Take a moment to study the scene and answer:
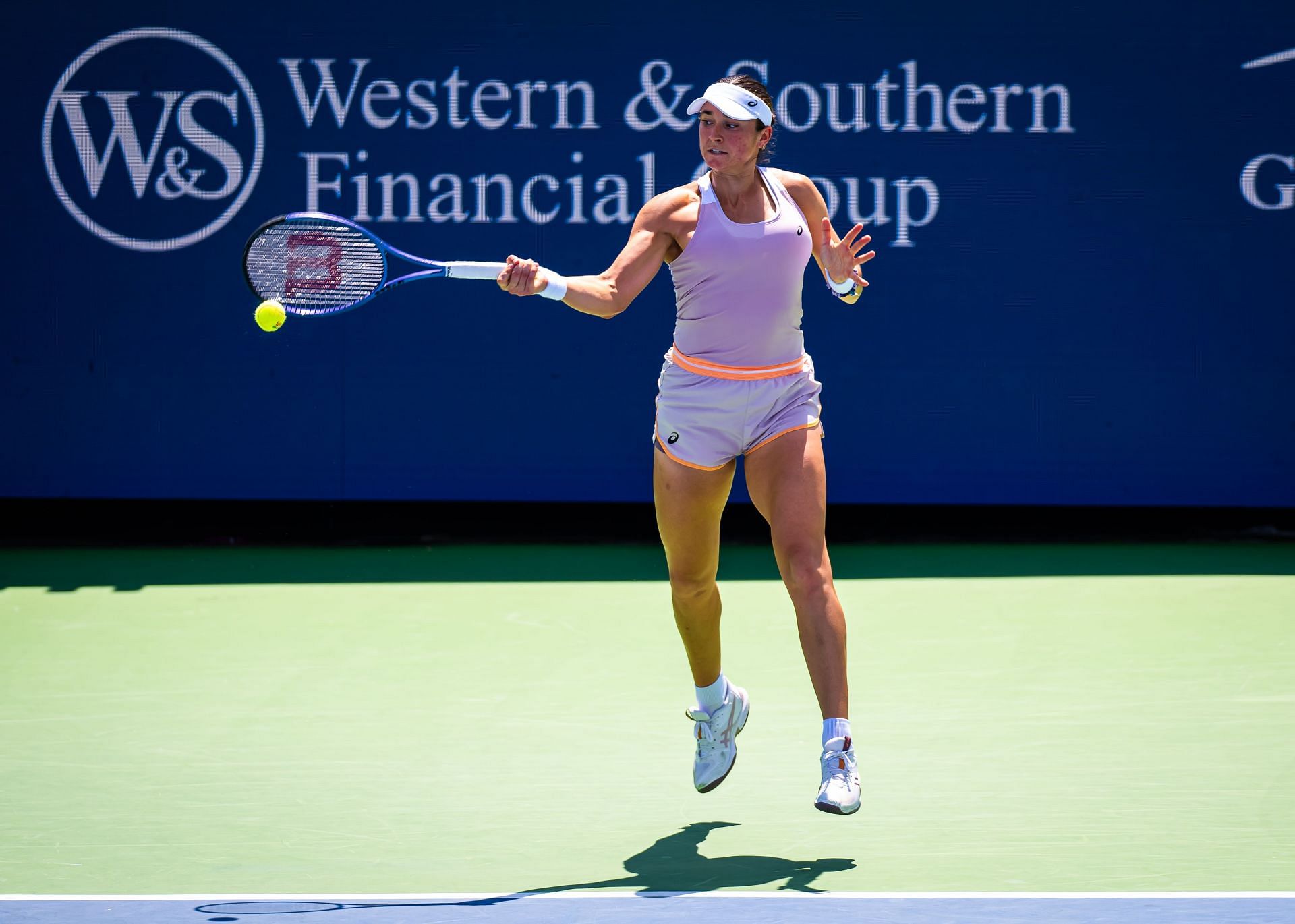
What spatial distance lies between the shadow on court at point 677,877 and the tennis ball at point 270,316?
4.52 ft

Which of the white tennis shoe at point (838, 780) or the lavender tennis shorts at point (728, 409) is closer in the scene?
the white tennis shoe at point (838, 780)

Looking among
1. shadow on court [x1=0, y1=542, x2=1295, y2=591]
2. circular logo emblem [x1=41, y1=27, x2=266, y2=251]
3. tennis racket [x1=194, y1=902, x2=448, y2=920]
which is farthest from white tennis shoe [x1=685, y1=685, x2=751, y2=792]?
circular logo emblem [x1=41, y1=27, x2=266, y2=251]

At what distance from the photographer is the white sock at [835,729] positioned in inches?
154

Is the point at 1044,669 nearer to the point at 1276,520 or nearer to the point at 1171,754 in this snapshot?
the point at 1171,754

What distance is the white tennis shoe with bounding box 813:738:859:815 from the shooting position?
3.79 metres

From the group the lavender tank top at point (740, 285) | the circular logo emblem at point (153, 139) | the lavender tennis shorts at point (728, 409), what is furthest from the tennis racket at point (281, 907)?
the circular logo emblem at point (153, 139)

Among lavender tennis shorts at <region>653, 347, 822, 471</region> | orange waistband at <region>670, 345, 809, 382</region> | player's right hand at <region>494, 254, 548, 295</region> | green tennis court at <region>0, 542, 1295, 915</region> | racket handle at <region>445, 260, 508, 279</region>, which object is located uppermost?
racket handle at <region>445, 260, 508, 279</region>

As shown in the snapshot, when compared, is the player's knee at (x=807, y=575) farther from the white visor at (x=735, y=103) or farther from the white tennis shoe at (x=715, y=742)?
the white visor at (x=735, y=103)

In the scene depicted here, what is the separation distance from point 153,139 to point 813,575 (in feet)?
16.9

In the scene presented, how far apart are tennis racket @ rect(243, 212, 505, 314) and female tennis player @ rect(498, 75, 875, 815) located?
27.2 inches

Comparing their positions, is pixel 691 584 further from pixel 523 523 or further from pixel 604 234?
pixel 523 523

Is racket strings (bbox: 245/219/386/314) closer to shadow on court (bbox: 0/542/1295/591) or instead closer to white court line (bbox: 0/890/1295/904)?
white court line (bbox: 0/890/1295/904)

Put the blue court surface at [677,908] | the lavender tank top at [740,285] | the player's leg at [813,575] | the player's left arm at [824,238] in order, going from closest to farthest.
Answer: the blue court surface at [677,908] < the player's leg at [813,575] < the lavender tank top at [740,285] < the player's left arm at [824,238]

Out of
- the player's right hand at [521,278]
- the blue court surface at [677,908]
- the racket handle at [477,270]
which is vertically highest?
the racket handle at [477,270]
